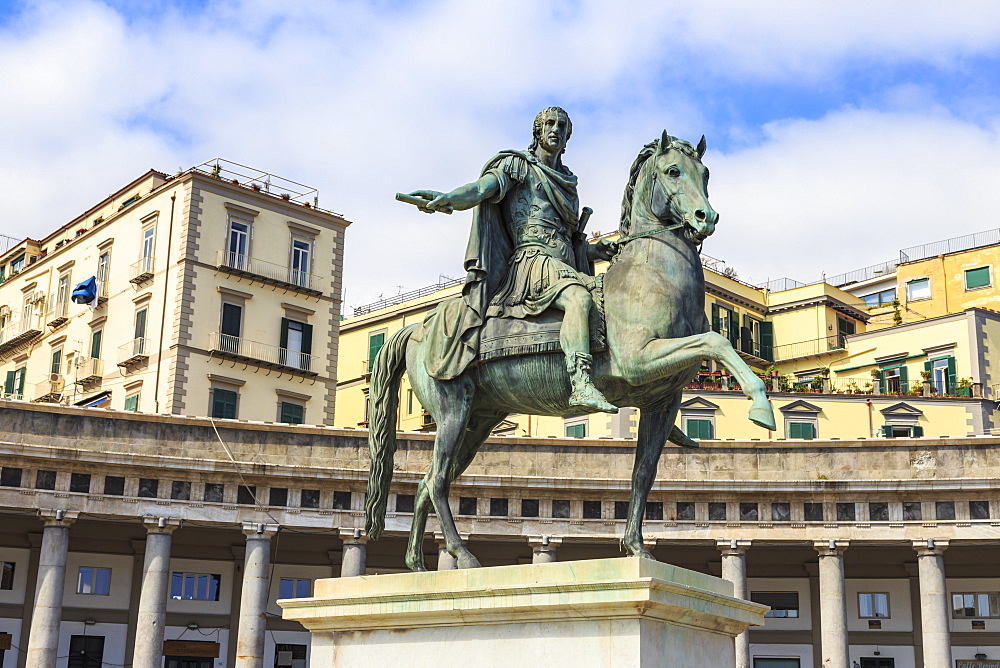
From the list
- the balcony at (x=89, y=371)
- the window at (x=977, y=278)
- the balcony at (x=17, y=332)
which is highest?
the window at (x=977, y=278)

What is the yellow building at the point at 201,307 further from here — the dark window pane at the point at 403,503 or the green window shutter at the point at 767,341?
the green window shutter at the point at 767,341

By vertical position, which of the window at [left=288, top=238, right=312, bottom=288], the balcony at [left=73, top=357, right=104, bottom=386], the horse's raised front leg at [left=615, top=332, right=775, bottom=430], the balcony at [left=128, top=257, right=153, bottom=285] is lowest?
the horse's raised front leg at [left=615, top=332, right=775, bottom=430]

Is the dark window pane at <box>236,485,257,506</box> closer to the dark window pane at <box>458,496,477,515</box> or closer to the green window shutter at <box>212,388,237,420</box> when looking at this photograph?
the dark window pane at <box>458,496,477,515</box>

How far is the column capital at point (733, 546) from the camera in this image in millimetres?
45406

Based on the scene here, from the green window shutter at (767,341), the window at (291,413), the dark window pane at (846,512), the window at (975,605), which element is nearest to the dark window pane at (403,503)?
the window at (291,413)

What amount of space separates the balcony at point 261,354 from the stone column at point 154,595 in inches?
536

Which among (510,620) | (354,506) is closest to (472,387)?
(510,620)

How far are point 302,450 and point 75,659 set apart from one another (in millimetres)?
10959

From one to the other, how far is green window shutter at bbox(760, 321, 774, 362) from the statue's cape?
61799 mm

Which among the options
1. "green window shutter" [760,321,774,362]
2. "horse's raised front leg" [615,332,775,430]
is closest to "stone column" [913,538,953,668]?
"green window shutter" [760,321,774,362]

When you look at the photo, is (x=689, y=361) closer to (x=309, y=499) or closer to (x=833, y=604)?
(x=833, y=604)

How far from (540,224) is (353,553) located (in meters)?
30.4

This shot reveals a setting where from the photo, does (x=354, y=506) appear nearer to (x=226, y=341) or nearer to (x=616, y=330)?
(x=226, y=341)

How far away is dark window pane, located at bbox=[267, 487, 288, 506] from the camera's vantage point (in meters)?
44.8
